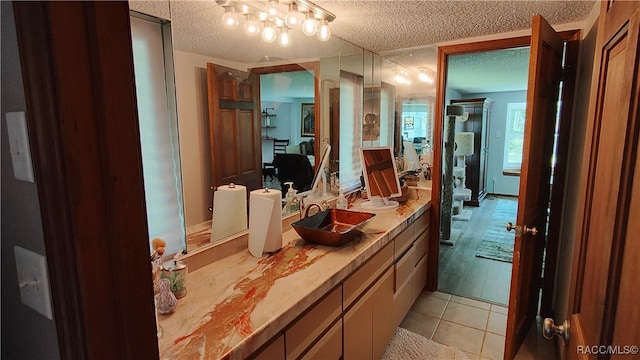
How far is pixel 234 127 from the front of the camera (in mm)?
1713

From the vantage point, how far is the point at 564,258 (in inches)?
93.0

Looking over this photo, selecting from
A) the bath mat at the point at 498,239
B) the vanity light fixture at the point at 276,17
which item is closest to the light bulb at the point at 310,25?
the vanity light fixture at the point at 276,17

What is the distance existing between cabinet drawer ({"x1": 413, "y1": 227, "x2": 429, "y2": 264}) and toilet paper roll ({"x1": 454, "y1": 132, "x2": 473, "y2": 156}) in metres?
3.19

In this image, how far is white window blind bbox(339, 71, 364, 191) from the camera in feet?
9.09

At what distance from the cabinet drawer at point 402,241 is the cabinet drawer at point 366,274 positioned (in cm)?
8

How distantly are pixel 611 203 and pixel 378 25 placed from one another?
1.93 metres

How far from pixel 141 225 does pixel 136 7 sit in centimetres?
100

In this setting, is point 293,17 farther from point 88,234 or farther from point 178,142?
point 88,234

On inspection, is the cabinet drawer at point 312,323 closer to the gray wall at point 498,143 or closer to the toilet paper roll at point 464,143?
the toilet paper roll at point 464,143

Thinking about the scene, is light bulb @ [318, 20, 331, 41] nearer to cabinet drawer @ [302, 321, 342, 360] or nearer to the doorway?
the doorway

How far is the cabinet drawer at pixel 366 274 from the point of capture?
1.63 metres

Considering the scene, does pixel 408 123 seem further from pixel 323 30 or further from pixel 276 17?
pixel 276 17

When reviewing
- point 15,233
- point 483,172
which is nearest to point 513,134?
point 483,172

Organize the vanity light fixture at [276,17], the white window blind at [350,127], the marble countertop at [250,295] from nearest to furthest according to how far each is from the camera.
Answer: the marble countertop at [250,295]
the vanity light fixture at [276,17]
the white window blind at [350,127]
